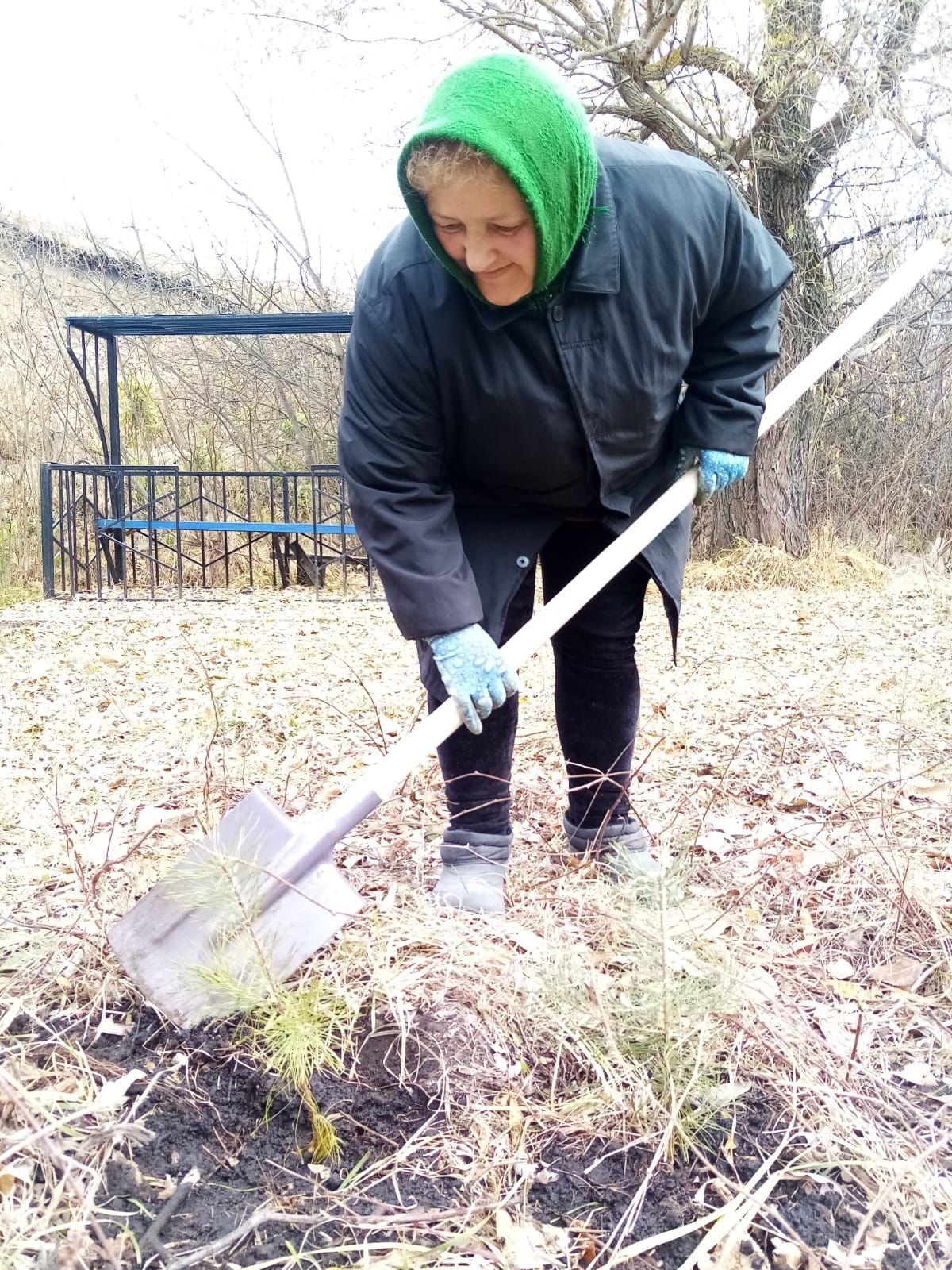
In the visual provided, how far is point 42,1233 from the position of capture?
111 cm

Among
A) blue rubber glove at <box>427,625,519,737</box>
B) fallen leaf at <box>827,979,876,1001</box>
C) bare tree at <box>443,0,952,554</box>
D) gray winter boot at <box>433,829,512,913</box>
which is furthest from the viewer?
bare tree at <box>443,0,952,554</box>

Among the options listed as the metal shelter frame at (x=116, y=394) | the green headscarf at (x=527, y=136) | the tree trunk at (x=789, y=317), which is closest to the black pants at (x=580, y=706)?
the green headscarf at (x=527, y=136)

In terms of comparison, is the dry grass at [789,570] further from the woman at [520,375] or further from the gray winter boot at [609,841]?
the woman at [520,375]

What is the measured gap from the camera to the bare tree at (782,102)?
677 cm

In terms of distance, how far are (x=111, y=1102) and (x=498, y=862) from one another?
897 millimetres

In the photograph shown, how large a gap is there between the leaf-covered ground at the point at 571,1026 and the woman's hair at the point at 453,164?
1.07 meters

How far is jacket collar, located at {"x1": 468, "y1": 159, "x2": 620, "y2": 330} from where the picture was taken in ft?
5.43

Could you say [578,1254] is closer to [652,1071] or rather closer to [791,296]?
[652,1071]

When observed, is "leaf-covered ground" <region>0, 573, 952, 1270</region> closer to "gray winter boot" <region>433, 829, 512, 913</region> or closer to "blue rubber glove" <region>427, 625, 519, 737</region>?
"gray winter boot" <region>433, 829, 512, 913</region>

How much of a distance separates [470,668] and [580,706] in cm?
45

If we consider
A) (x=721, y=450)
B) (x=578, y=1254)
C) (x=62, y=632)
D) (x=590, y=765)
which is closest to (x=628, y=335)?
(x=721, y=450)

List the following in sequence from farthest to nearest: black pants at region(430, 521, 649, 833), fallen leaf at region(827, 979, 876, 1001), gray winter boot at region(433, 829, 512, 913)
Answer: black pants at region(430, 521, 649, 833), gray winter boot at region(433, 829, 512, 913), fallen leaf at region(827, 979, 876, 1001)

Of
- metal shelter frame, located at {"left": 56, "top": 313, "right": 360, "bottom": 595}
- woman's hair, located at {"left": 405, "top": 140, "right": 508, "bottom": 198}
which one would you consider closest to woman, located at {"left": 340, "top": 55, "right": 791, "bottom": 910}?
woman's hair, located at {"left": 405, "top": 140, "right": 508, "bottom": 198}

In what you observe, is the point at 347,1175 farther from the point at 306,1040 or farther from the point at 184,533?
the point at 184,533
